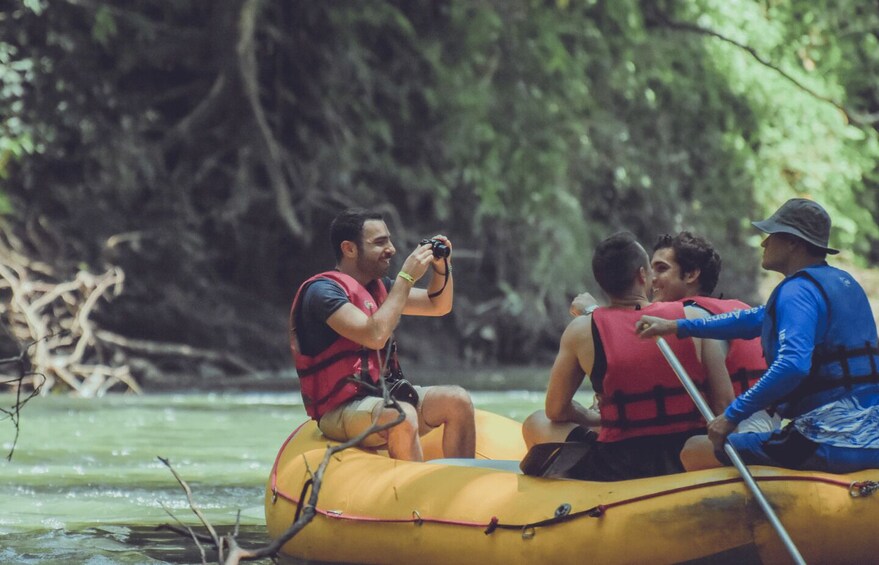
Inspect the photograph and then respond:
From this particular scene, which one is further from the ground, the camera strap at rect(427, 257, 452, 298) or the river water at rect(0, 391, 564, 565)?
the camera strap at rect(427, 257, 452, 298)

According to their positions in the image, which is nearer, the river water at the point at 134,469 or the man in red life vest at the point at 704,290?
the man in red life vest at the point at 704,290

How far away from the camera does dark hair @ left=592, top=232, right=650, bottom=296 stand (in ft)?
12.6

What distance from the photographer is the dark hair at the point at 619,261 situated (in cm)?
384

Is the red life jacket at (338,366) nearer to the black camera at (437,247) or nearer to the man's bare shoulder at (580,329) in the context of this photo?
the black camera at (437,247)

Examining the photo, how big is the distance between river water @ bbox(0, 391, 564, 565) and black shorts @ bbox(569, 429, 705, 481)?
4.26ft

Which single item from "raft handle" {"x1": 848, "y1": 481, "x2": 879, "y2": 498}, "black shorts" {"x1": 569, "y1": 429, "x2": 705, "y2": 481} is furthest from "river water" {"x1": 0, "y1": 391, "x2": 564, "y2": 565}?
"raft handle" {"x1": 848, "y1": 481, "x2": 879, "y2": 498}

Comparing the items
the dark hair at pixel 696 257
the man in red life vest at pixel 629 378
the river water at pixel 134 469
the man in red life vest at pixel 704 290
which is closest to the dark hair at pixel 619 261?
the man in red life vest at pixel 629 378

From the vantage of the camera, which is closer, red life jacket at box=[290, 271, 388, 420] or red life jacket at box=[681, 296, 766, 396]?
red life jacket at box=[681, 296, 766, 396]

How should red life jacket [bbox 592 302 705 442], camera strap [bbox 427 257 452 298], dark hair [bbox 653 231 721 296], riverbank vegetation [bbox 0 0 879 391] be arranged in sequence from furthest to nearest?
riverbank vegetation [bbox 0 0 879 391]
camera strap [bbox 427 257 452 298]
dark hair [bbox 653 231 721 296]
red life jacket [bbox 592 302 705 442]

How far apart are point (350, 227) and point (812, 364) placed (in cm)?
171

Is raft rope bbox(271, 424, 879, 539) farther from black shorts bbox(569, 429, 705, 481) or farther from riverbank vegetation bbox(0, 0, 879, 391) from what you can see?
riverbank vegetation bbox(0, 0, 879, 391)

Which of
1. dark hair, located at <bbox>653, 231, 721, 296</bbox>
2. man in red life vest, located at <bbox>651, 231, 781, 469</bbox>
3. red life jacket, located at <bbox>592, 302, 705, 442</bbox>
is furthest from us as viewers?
dark hair, located at <bbox>653, 231, 721, 296</bbox>

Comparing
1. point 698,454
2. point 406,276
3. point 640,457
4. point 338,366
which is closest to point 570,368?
point 640,457

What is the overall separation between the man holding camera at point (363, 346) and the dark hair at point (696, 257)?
798mm
